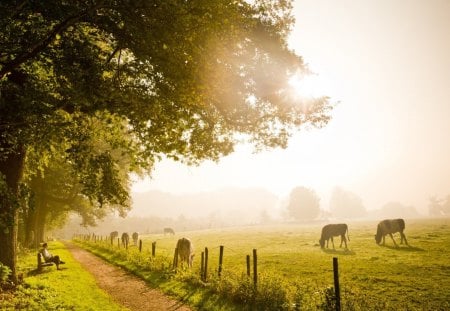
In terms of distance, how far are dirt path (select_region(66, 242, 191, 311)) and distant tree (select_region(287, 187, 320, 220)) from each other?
4438 inches

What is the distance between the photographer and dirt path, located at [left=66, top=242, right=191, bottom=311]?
12.0 meters

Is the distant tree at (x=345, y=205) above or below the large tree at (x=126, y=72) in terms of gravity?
below

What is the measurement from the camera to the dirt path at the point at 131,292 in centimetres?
1200

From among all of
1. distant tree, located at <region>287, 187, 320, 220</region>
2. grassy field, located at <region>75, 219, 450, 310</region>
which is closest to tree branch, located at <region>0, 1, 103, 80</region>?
grassy field, located at <region>75, 219, 450, 310</region>

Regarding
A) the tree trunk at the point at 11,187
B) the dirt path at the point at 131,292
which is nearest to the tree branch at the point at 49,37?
the tree trunk at the point at 11,187

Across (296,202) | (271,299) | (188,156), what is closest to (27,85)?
(188,156)

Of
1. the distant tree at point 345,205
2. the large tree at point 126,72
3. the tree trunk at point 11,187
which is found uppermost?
the large tree at point 126,72

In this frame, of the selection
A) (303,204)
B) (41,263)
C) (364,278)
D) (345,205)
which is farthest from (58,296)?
(345,205)

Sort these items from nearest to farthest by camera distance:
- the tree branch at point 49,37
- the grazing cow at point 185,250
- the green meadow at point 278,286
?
the tree branch at point 49,37
the green meadow at point 278,286
the grazing cow at point 185,250

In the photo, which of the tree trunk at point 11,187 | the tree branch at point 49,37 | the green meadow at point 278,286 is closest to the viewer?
the tree branch at point 49,37

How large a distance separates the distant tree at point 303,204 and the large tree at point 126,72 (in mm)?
115942

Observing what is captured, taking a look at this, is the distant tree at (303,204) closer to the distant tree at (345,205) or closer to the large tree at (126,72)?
the distant tree at (345,205)

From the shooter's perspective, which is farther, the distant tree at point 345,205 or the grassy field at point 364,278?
the distant tree at point 345,205

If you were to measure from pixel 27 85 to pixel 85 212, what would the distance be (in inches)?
1639
